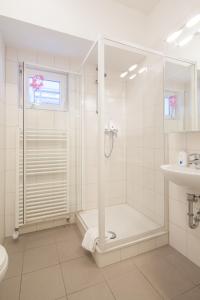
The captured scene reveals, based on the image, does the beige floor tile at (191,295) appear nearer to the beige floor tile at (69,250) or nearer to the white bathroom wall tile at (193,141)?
the beige floor tile at (69,250)

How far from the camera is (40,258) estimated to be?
154 centimetres

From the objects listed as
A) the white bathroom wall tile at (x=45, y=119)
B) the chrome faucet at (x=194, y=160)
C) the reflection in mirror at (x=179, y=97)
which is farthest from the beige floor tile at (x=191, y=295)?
the white bathroom wall tile at (x=45, y=119)

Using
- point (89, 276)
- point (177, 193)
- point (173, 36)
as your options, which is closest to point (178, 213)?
point (177, 193)

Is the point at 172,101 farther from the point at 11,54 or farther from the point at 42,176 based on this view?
the point at 11,54

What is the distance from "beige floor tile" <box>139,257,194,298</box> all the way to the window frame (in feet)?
6.42

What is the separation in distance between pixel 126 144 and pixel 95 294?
1716 mm

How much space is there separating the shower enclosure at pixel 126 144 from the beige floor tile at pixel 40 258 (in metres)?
0.41

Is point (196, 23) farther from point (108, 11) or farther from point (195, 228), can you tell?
point (195, 228)

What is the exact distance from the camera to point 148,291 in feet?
3.90

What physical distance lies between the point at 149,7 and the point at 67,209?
8.71 feet

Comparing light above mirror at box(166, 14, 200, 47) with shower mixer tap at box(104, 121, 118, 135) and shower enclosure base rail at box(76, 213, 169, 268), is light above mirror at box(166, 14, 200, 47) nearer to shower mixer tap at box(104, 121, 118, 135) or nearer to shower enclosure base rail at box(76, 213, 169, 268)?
shower mixer tap at box(104, 121, 118, 135)

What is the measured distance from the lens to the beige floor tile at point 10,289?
1.14 m

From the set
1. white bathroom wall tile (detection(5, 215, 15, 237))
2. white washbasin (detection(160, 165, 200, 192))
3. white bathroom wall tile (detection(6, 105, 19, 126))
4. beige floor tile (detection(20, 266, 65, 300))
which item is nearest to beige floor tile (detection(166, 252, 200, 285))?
white washbasin (detection(160, 165, 200, 192))

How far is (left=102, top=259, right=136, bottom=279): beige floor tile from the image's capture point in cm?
134
